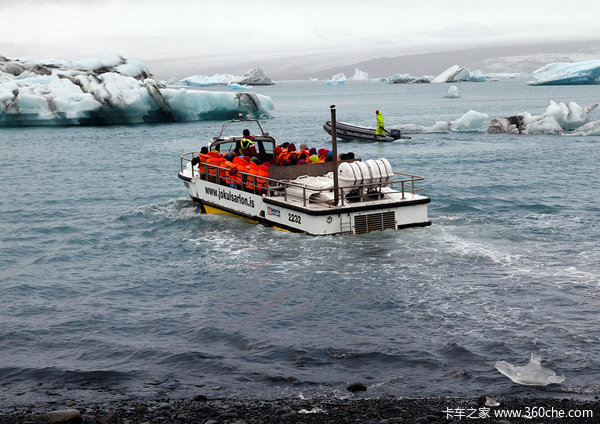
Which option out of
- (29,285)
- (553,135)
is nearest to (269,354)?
(29,285)

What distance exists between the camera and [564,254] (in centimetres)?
1345

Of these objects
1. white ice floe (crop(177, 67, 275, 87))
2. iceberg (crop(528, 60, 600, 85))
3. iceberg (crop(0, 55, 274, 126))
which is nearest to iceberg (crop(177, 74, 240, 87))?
white ice floe (crop(177, 67, 275, 87))

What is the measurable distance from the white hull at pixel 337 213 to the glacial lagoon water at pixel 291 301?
0.80 ft

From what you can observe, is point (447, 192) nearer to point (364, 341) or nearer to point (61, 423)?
point (364, 341)

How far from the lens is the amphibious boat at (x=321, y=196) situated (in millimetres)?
14141

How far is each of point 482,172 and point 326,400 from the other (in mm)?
20265

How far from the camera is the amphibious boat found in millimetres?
14141

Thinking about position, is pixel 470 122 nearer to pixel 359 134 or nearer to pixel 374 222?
pixel 359 134

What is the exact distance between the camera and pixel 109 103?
5228cm

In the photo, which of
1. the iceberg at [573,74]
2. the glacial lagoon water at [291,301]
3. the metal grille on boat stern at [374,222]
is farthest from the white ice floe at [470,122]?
the iceberg at [573,74]

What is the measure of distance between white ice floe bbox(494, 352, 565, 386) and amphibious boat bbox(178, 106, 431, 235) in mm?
6059

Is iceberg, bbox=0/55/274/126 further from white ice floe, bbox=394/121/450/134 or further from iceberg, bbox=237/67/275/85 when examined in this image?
iceberg, bbox=237/67/275/85

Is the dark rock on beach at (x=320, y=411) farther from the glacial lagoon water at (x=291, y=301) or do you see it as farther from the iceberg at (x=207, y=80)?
the iceberg at (x=207, y=80)

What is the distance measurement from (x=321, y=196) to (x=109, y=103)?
40.9 m
